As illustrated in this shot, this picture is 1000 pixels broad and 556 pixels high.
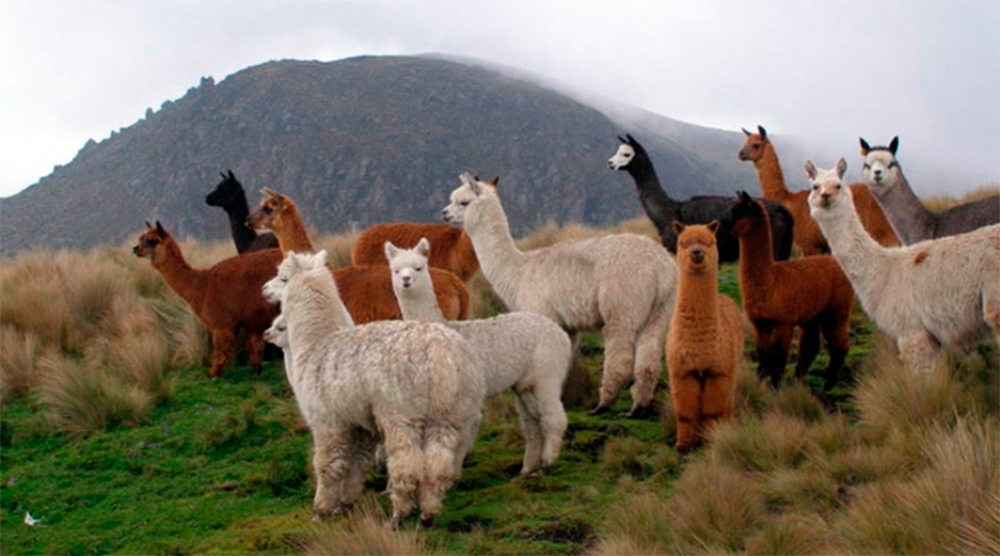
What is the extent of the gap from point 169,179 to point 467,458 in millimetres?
67293

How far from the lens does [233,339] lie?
9453mm

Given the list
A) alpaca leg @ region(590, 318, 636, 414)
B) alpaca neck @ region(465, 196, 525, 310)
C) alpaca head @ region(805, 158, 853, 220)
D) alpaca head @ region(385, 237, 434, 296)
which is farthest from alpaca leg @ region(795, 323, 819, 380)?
alpaca head @ region(385, 237, 434, 296)

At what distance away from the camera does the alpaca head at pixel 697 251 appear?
6.72 metres

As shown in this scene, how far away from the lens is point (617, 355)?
7.78 meters

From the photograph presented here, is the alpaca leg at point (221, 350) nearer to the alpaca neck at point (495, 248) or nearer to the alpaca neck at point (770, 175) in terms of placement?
the alpaca neck at point (495, 248)

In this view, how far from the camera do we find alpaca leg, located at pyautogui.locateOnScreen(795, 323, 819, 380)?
825 cm

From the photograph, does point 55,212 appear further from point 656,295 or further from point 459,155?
point 656,295

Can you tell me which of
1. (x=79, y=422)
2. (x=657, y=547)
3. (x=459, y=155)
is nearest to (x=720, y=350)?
(x=657, y=547)

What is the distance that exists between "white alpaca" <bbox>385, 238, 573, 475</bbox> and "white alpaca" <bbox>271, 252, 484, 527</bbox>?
0.44 m

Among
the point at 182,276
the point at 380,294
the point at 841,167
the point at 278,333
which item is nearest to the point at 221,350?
the point at 182,276

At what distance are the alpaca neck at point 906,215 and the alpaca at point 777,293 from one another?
2051mm

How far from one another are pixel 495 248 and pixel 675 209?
134 inches

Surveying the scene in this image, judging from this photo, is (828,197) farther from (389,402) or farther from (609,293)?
(389,402)

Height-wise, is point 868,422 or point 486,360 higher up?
point 486,360
